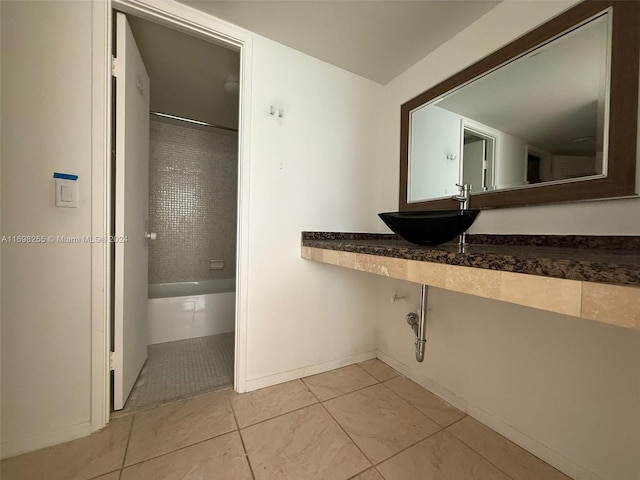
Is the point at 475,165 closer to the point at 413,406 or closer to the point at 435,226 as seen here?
the point at 435,226

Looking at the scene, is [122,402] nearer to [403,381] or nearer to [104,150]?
[104,150]

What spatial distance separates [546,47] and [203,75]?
2060 millimetres

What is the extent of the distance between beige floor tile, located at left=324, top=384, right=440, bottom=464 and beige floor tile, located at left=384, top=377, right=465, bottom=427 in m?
0.05

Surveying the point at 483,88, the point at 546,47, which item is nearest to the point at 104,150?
the point at 483,88

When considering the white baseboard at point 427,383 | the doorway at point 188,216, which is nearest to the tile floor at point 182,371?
the doorway at point 188,216

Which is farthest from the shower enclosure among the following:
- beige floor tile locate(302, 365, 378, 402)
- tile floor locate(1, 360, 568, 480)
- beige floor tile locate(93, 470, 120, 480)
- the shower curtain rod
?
beige floor tile locate(93, 470, 120, 480)

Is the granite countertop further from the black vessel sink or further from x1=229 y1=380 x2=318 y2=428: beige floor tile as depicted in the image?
x1=229 y1=380 x2=318 y2=428: beige floor tile

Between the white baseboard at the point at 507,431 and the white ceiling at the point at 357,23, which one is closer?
the white baseboard at the point at 507,431

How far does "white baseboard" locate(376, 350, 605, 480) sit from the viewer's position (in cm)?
97

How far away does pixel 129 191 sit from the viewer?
4.35ft

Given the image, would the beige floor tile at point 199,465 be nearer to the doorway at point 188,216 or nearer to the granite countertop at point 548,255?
the doorway at point 188,216

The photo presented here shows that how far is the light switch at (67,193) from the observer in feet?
3.44

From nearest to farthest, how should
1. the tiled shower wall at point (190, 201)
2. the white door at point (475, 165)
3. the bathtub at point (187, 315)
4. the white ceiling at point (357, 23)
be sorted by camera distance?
1. the white ceiling at point (357, 23)
2. the white door at point (475, 165)
3. the bathtub at point (187, 315)
4. the tiled shower wall at point (190, 201)

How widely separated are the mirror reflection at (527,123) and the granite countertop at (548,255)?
260 millimetres
